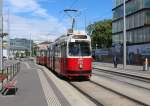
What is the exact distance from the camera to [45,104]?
44.7 ft

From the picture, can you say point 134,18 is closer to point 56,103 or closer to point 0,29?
point 0,29

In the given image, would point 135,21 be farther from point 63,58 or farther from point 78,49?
point 78,49

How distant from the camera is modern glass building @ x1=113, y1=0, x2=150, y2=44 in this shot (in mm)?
77438

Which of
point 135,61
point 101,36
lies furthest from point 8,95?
point 101,36

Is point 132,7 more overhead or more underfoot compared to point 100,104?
more overhead

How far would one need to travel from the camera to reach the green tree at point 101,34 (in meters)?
132

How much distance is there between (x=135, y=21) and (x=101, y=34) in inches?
1952

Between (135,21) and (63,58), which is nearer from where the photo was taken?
(63,58)

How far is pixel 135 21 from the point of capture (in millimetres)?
83312

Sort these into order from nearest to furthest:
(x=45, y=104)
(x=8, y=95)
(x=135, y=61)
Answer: (x=45, y=104) → (x=8, y=95) → (x=135, y=61)

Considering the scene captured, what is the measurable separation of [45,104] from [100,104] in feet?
6.09

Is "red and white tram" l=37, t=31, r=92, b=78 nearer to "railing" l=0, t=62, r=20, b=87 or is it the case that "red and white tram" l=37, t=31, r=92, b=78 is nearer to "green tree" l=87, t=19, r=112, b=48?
"railing" l=0, t=62, r=20, b=87

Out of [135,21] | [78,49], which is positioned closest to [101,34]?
[135,21]

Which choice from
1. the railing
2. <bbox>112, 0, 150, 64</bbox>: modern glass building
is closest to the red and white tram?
the railing
